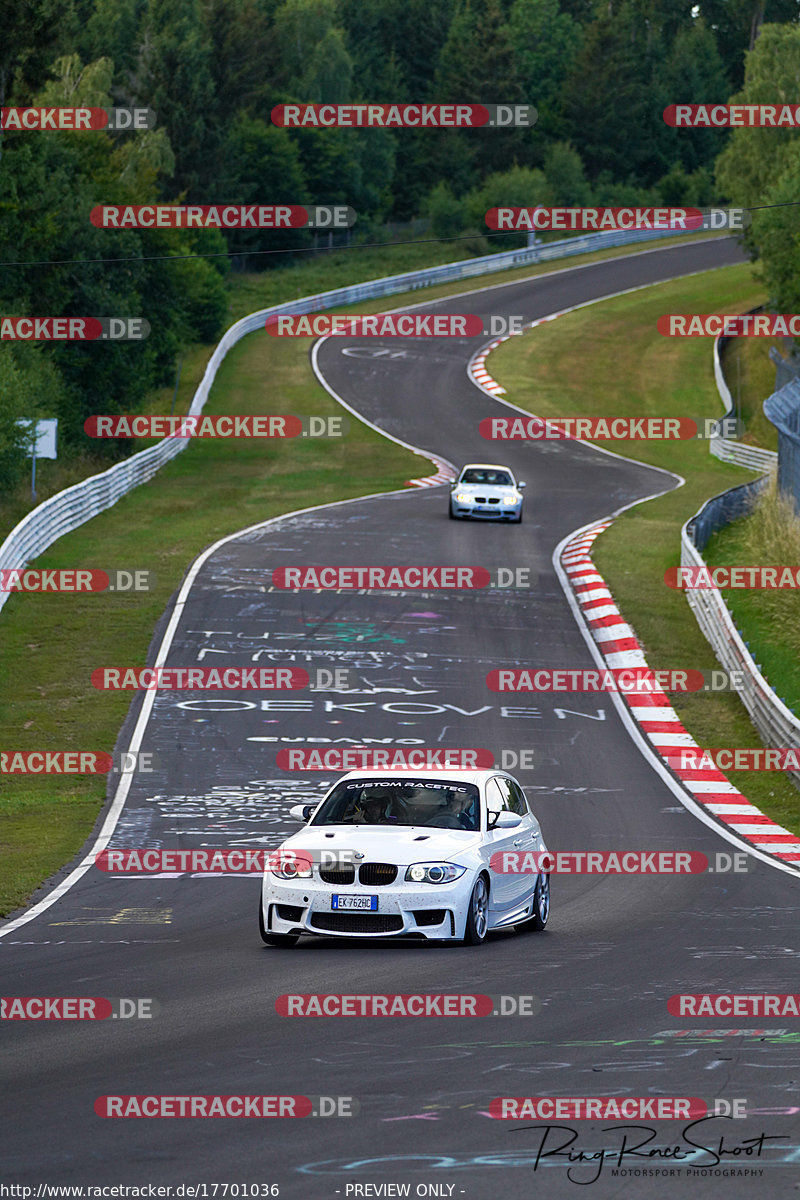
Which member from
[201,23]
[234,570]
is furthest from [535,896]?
[201,23]

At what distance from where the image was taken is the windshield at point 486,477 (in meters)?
41.2

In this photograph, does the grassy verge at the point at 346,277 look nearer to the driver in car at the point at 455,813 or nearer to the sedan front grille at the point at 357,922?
the driver in car at the point at 455,813

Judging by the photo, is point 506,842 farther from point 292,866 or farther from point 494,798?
point 292,866

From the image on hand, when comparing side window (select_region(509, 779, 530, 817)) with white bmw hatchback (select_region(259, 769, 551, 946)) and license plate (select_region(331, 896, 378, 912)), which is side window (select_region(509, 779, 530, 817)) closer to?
white bmw hatchback (select_region(259, 769, 551, 946))

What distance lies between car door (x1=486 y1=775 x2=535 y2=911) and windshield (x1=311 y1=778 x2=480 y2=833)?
210 mm

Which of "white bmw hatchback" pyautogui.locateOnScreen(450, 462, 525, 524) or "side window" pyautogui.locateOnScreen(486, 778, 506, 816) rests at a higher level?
"side window" pyautogui.locateOnScreen(486, 778, 506, 816)

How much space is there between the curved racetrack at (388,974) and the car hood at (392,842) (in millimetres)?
673

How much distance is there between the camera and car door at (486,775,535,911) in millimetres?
12117

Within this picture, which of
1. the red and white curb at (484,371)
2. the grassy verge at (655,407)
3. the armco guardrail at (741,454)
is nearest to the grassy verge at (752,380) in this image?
the grassy verge at (655,407)

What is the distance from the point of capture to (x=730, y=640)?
87.8ft

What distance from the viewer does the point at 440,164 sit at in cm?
11669

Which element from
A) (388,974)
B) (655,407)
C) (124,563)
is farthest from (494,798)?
(655,407)

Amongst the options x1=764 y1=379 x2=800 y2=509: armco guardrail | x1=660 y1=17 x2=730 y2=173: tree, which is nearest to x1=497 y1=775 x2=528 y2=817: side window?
x1=764 y1=379 x2=800 y2=509: armco guardrail

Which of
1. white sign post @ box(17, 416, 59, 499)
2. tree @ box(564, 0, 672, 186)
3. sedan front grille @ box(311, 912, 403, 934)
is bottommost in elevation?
sedan front grille @ box(311, 912, 403, 934)
